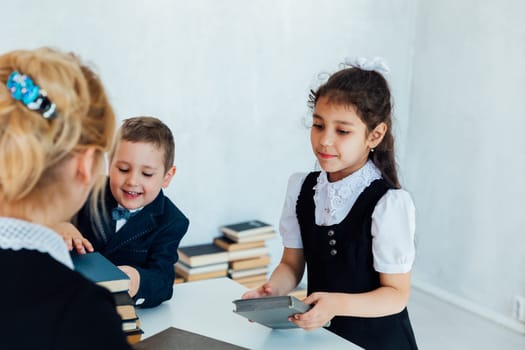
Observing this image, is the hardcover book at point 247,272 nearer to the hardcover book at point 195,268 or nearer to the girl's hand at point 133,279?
the hardcover book at point 195,268

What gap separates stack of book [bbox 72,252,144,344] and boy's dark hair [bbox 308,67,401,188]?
2.53 ft

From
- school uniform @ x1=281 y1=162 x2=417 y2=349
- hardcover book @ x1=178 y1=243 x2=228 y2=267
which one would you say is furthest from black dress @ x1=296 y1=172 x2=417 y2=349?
hardcover book @ x1=178 y1=243 x2=228 y2=267

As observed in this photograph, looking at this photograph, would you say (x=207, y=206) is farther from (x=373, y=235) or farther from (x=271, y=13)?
(x=373, y=235)

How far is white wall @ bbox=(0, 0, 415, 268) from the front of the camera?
2873 mm

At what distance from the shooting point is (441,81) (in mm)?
3848

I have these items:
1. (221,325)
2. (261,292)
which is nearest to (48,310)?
(221,325)

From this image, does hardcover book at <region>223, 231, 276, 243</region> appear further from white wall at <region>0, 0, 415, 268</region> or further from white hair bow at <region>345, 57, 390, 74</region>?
white hair bow at <region>345, 57, 390, 74</region>

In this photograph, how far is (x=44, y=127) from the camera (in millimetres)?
834

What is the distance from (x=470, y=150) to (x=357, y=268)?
2227 millimetres

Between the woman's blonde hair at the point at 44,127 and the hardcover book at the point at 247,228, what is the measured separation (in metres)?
2.42

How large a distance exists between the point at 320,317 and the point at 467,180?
2.51 meters

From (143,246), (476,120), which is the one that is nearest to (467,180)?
(476,120)

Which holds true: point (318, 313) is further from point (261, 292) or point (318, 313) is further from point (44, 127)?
point (44, 127)

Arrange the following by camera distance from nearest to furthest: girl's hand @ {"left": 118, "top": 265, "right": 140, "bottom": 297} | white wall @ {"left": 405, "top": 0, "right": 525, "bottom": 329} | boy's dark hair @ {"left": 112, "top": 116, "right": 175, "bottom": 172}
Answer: girl's hand @ {"left": 118, "top": 265, "right": 140, "bottom": 297} < boy's dark hair @ {"left": 112, "top": 116, "right": 175, "bottom": 172} < white wall @ {"left": 405, "top": 0, "right": 525, "bottom": 329}
